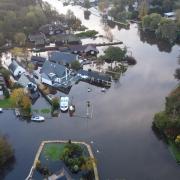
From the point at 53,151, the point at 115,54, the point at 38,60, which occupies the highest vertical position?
the point at 115,54

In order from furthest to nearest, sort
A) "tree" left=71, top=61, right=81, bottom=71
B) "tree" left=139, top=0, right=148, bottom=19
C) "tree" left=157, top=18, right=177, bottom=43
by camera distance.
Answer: "tree" left=139, top=0, right=148, bottom=19 → "tree" left=157, top=18, right=177, bottom=43 → "tree" left=71, top=61, right=81, bottom=71

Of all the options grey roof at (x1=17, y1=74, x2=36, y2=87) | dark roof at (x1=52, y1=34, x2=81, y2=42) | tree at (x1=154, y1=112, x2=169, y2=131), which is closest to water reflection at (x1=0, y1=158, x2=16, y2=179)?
grey roof at (x1=17, y1=74, x2=36, y2=87)

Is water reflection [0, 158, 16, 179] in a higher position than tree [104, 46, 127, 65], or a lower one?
lower

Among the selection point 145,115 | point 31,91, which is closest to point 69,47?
point 31,91

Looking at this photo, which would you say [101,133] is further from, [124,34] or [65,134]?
[124,34]

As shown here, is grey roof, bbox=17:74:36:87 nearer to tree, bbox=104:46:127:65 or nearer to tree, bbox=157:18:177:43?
tree, bbox=104:46:127:65

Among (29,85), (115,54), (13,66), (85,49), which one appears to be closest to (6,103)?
(29,85)

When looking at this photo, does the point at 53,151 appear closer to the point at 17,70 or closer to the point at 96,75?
the point at 96,75
